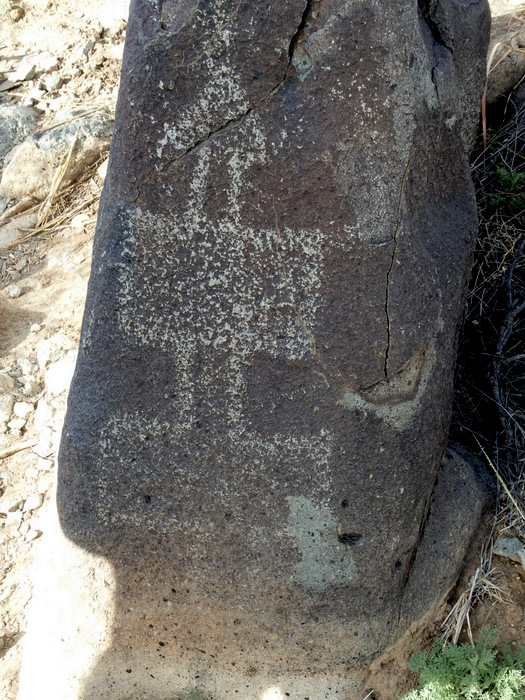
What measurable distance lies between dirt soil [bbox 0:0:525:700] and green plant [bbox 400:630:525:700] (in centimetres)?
5

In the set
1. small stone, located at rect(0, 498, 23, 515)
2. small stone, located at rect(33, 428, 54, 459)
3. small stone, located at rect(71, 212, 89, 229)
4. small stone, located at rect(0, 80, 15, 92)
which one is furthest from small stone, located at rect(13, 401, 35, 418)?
small stone, located at rect(0, 80, 15, 92)

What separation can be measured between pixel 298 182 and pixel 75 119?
2524mm

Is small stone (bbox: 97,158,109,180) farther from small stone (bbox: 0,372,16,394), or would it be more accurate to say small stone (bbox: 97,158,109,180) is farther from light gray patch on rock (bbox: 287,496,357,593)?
light gray patch on rock (bbox: 287,496,357,593)

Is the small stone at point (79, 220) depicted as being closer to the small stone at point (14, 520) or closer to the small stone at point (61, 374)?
the small stone at point (61, 374)

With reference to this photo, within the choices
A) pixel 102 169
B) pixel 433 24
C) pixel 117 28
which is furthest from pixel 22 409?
pixel 117 28

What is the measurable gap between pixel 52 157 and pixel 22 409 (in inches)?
53.8

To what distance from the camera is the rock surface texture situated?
4.55 ft

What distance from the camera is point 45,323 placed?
3.03 meters

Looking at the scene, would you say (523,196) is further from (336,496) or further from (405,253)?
(336,496)

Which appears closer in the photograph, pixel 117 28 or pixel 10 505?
pixel 10 505

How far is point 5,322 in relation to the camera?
309 centimetres

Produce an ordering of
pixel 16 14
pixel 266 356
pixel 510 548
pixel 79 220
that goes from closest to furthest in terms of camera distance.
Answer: pixel 266 356
pixel 510 548
pixel 79 220
pixel 16 14

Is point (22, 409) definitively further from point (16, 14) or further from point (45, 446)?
point (16, 14)

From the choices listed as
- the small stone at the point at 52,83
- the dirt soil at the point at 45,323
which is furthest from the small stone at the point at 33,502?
the small stone at the point at 52,83
